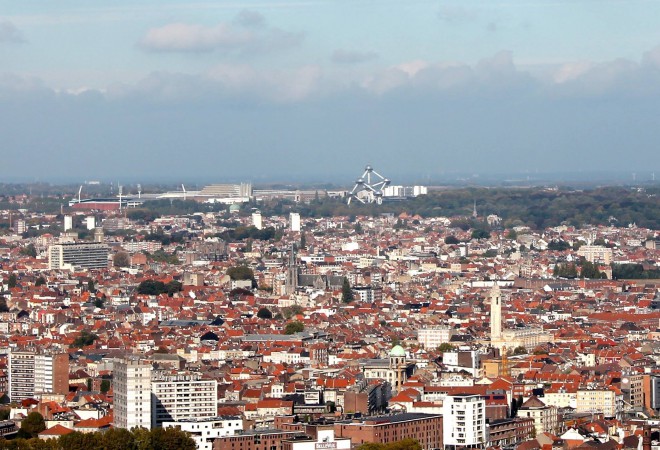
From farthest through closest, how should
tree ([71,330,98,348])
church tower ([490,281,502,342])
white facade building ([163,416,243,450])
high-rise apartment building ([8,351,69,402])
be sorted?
church tower ([490,281,502,342])
tree ([71,330,98,348])
high-rise apartment building ([8,351,69,402])
white facade building ([163,416,243,450])

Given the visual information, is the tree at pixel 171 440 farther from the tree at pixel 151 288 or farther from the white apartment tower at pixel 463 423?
the tree at pixel 151 288

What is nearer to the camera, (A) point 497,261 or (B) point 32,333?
(B) point 32,333

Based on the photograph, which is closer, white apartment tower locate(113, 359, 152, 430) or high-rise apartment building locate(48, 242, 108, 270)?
white apartment tower locate(113, 359, 152, 430)

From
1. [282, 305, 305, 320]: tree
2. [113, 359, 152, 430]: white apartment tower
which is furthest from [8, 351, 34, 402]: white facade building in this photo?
[282, 305, 305, 320]: tree

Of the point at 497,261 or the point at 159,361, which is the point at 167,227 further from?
the point at 159,361

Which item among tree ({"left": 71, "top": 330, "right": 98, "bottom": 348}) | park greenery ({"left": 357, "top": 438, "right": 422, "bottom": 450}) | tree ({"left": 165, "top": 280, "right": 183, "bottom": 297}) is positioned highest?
park greenery ({"left": 357, "top": 438, "right": 422, "bottom": 450})

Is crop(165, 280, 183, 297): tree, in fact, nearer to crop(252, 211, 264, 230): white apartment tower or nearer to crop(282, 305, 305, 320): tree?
crop(282, 305, 305, 320): tree

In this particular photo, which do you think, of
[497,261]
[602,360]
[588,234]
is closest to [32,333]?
[602,360]

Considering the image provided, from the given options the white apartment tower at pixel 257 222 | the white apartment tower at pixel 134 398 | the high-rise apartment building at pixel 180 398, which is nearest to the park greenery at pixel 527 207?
the white apartment tower at pixel 257 222
